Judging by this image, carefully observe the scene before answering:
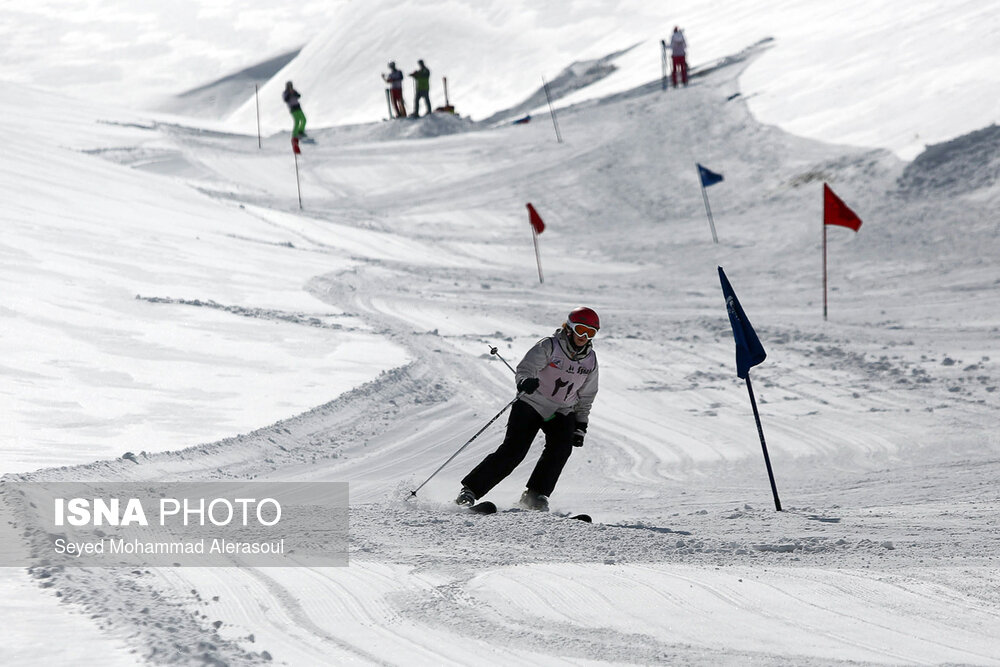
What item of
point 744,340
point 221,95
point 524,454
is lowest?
point 524,454

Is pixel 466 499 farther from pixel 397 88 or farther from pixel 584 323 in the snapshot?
pixel 397 88

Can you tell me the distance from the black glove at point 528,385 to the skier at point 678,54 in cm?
2317

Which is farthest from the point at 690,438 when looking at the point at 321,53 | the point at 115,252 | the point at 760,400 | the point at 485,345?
the point at 321,53

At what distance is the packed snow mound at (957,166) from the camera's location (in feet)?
58.7

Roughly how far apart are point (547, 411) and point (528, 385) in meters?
0.34

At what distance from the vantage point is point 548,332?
13.8 m

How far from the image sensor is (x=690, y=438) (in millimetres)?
9547

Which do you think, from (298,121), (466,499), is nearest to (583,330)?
(466,499)

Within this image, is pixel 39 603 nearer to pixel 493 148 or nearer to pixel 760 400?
pixel 760 400

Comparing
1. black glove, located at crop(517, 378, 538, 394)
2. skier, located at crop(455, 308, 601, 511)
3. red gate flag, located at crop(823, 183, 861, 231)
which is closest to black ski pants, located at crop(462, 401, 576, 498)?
skier, located at crop(455, 308, 601, 511)

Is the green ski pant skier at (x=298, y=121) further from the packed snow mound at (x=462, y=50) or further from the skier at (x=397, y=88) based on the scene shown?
the packed snow mound at (x=462, y=50)

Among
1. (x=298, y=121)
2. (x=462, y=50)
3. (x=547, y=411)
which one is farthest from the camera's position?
(x=462, y=50)

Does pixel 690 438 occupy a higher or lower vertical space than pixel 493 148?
lower

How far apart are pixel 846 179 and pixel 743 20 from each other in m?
17.0
